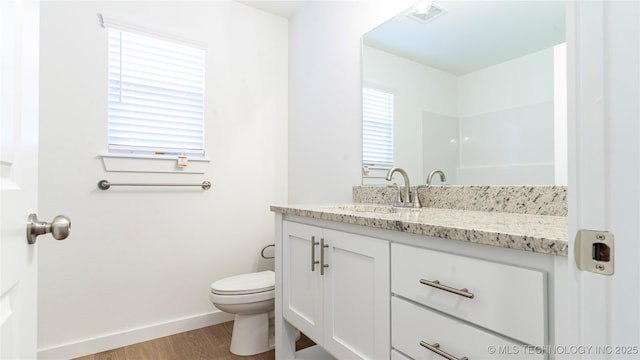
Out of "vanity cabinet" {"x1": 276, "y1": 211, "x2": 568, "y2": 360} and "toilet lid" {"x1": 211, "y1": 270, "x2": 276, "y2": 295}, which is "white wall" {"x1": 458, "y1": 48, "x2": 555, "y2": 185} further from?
"toilet lid" {"x1": 211, "y1": 270, "x2": 276, "y2": 295}

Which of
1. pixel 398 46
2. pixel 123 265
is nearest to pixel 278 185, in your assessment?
pixel 123 265

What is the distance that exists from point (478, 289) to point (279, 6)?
7.91 feet

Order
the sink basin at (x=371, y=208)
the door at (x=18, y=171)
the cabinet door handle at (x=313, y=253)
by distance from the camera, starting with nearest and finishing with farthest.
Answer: the door at (x=18, y=171) < the cabinet door handle at (x=313, y=253) < the sink basin at (x=371, y=208)

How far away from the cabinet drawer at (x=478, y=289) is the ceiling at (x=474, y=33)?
3.02 ft

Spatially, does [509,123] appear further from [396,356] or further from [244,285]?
[244,285]

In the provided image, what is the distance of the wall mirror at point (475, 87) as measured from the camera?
1168 mm

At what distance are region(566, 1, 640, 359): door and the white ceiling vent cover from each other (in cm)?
130

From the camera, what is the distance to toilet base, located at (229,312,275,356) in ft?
5.98

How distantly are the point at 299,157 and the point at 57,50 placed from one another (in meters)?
1.58

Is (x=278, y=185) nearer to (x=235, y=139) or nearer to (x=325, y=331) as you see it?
(x=235, y=139)

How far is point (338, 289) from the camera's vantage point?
124 centimetres

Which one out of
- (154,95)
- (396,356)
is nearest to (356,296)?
(396,356)

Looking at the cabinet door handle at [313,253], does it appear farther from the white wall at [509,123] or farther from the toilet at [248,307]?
the white wall at [509,123]

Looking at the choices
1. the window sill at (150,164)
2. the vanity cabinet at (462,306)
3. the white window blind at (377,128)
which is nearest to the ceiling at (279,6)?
the white window blind at (377,128)
